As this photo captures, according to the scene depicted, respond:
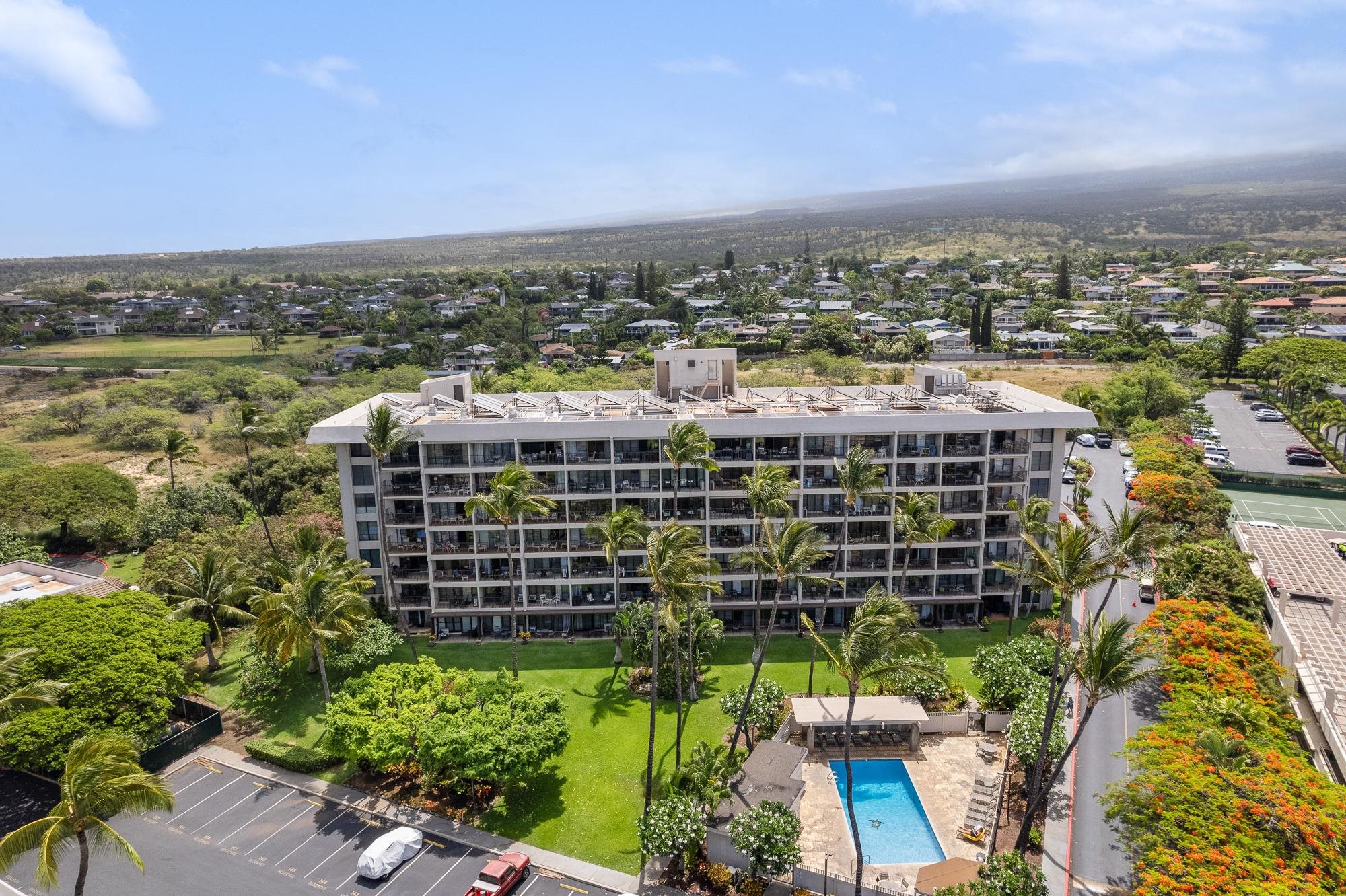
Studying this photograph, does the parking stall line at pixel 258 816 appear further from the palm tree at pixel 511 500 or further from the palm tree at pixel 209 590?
the palm tree at pixel 209 590

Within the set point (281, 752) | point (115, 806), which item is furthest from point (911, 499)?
point (115, 806)

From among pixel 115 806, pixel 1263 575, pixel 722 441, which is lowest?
pixel 1263 575

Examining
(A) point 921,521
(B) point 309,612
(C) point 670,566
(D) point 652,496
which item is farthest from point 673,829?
(D) point 652,496

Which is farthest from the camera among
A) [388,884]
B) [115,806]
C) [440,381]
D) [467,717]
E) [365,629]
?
[440,381]

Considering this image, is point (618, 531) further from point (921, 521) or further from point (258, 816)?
point (258, 816)

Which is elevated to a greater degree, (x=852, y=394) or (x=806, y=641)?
(x=852, y=394)

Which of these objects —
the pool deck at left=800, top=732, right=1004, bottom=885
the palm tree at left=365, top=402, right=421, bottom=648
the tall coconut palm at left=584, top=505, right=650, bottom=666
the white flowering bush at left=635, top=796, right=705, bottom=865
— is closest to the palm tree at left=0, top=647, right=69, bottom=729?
the palm tree at left=365, top=402, right=421, bottom=648

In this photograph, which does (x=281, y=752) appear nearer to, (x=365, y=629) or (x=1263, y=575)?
(x=365, y=629)
